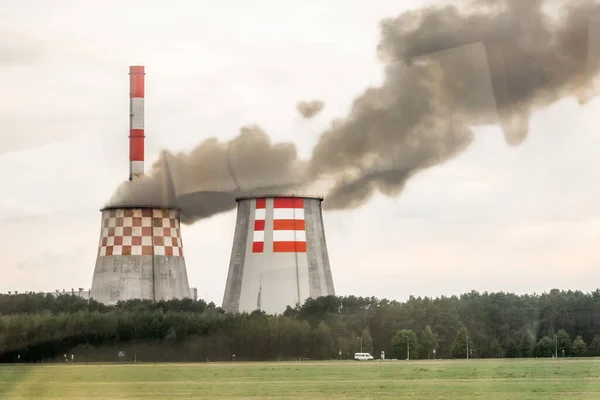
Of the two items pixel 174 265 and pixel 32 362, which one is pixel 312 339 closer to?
pixel 174 265

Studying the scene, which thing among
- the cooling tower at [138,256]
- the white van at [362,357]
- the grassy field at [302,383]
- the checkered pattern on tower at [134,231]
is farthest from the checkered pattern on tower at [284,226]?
the grassy field at [302,383]

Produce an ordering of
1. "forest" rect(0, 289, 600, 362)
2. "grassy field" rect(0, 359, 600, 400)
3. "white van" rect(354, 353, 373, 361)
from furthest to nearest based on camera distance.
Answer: "white van" rect(354, 353, 373, 361) < "forest" rect(0, 289, 600, 362) < "grassy field" rect(0, 359, 600, 400)

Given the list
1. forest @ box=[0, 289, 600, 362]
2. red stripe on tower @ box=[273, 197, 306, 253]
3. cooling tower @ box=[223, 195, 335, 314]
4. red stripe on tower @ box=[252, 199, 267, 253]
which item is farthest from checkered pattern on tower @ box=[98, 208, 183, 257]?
red stripe on tower @ box=[273, 197, 306, 253]

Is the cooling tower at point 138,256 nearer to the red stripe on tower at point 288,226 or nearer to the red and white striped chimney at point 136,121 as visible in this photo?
the red and white striped chimney at point 136,121

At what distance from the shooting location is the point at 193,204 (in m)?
57.6

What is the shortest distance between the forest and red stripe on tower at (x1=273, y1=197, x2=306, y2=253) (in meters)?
3.05

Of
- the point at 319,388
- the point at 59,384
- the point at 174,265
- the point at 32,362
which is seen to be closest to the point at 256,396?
the point at 319,388

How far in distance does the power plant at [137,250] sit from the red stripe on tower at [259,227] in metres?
3.65

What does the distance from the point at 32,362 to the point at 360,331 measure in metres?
16.3

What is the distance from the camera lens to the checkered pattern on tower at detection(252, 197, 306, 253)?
5678 cm

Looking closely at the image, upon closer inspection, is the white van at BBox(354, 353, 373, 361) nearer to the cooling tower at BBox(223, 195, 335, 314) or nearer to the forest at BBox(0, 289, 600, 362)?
the forest at BBox(0, 289, 600, 362)

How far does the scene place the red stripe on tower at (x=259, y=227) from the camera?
187 feet

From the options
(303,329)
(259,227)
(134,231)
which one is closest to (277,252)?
(259,227)

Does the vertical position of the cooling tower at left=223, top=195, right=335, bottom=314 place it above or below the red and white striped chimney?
below
